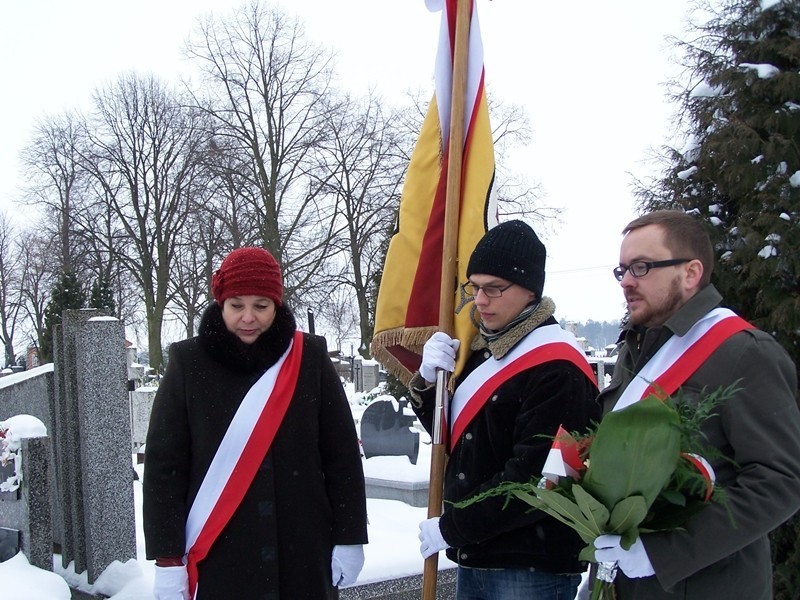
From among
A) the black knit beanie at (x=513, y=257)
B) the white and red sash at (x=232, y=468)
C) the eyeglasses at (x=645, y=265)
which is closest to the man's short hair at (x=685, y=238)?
the eyeglasses at (x=645, y=265)

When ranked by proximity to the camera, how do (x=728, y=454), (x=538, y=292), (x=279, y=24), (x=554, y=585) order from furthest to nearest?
(x=279, y=24) → (x=538, y=292) → (x=554, y=585) → (x=728, y=454)

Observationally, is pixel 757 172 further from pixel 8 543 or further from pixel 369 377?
pixel 369 377

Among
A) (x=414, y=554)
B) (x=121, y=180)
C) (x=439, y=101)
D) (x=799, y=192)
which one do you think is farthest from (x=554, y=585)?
(x=121, y=180)

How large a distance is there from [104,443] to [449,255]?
3.04m

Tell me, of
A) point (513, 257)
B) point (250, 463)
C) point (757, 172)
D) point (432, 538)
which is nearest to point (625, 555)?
point (432, 538)

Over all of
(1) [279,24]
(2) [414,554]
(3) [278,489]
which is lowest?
(2) [414,554]

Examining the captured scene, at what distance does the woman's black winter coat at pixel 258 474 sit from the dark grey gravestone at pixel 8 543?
1.67 feet

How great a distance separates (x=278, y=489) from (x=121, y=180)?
29059 millimetres

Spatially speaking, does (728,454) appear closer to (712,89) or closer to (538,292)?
(538,292)

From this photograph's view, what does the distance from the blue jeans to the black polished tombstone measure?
4.41m

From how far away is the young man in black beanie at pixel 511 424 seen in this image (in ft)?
7.34

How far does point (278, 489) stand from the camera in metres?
2.60

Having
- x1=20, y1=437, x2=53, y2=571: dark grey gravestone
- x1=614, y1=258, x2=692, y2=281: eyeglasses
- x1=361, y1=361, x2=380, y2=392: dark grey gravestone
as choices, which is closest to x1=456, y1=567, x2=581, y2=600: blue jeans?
x1=614, y1=258, x2=692, y2=281: eyeglasses

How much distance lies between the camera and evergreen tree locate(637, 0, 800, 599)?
4.34 metres
